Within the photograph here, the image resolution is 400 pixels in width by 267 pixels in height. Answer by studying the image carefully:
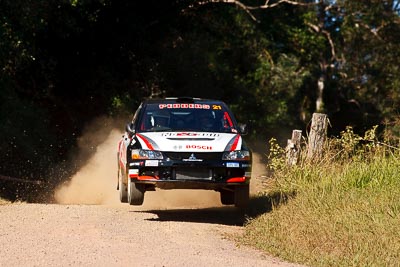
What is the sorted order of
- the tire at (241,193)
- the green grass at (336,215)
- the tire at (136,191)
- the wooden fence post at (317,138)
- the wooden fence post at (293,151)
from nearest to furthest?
the green grass at (336,215), the tire at (136,191), the tire at (241,193), the wooden fence post at (317,138), the wooden fence post at (293,151)

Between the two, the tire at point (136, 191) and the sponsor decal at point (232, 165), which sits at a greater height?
the sponsor decal at point (232, 165)

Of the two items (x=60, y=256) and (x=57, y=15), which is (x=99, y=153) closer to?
(x=57, y=15)

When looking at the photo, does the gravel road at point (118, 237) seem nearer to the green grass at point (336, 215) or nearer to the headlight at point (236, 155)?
the green grass at point (336, 215)

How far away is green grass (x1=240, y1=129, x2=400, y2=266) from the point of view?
1088 cm

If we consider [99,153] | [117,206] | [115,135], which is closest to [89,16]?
[115,135]

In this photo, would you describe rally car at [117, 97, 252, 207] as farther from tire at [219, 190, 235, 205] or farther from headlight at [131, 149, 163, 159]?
tire at [219, 190, 235, 205]

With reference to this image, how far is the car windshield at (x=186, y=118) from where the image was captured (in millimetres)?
14578

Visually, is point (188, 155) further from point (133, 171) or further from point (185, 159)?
point (133, 171)

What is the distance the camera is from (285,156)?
16422mm

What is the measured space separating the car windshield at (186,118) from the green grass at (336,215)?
1.40m

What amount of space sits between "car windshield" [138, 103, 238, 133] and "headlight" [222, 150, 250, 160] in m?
0.77

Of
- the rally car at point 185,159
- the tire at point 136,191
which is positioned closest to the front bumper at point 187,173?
the rally car at point 185,159

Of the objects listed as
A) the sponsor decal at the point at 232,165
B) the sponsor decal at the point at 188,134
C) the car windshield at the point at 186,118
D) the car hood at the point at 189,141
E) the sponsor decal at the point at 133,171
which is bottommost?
the sponsor decal at the point at 133,171

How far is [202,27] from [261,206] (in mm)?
17991
